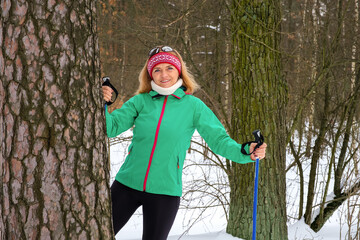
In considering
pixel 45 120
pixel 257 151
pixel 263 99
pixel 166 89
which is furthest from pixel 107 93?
pixel 263 99

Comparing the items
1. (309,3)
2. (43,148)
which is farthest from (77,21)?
(309,3)

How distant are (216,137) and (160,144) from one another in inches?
14.6

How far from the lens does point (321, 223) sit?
571 centimetres

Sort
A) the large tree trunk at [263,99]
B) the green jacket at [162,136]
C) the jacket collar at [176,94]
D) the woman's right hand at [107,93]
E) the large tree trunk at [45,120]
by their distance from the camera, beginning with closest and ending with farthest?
the large tree trunk at [45,120] < the woman's right hand at [107,93] < the green jacket at [162,136] < the jacket collar at [176,94] < the large tree trunk at [263,99]

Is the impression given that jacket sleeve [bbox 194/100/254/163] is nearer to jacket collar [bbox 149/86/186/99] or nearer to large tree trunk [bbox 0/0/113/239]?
jacket collar [bbox 149/86/186/99]

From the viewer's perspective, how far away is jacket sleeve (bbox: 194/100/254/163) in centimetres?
246

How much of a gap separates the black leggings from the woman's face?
699 millimetres

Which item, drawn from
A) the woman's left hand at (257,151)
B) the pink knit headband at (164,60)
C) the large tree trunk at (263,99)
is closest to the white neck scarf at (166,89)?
the pink knit headband at (164,60)

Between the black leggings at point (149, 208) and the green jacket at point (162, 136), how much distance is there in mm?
48

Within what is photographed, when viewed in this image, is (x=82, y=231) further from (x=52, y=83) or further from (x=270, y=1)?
(x=270, y=1)

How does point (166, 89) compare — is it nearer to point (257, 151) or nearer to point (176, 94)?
point (176, 94)

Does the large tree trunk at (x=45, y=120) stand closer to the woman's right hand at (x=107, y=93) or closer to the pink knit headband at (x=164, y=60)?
the woman's right hand at (x=107, y=93)

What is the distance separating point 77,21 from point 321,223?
5.11 meters

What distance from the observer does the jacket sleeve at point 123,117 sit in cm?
242
